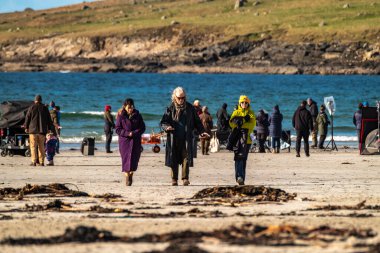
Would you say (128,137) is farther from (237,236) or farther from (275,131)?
(275,131)

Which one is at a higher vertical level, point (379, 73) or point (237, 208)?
point (379, 73)

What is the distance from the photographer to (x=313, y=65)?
156 m

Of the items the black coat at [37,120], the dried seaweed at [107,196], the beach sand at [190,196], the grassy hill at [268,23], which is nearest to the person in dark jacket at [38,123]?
the black coat at [37,120]

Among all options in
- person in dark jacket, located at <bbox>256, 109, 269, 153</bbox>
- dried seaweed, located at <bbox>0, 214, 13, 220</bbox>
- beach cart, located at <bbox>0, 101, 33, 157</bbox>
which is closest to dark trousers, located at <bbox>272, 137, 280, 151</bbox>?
person in dark jacket, located at <bbox>256, 109, 269, 153</bbox>

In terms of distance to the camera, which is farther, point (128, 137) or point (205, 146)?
point (205, 146)

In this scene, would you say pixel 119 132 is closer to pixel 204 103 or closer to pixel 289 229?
pixel 289 229

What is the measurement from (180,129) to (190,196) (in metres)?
2.31

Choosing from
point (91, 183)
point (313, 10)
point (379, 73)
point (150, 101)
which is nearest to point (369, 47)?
point (379, 73)

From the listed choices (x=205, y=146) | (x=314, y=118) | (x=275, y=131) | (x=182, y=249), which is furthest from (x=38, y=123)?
(x=182, y=249)

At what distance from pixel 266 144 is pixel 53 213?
22.1m

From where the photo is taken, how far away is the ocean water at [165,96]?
53375 millimetres

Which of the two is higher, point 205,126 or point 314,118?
point 314,118

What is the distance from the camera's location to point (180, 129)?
19109mm

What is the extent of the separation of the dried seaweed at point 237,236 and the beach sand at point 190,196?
0.60 feet
